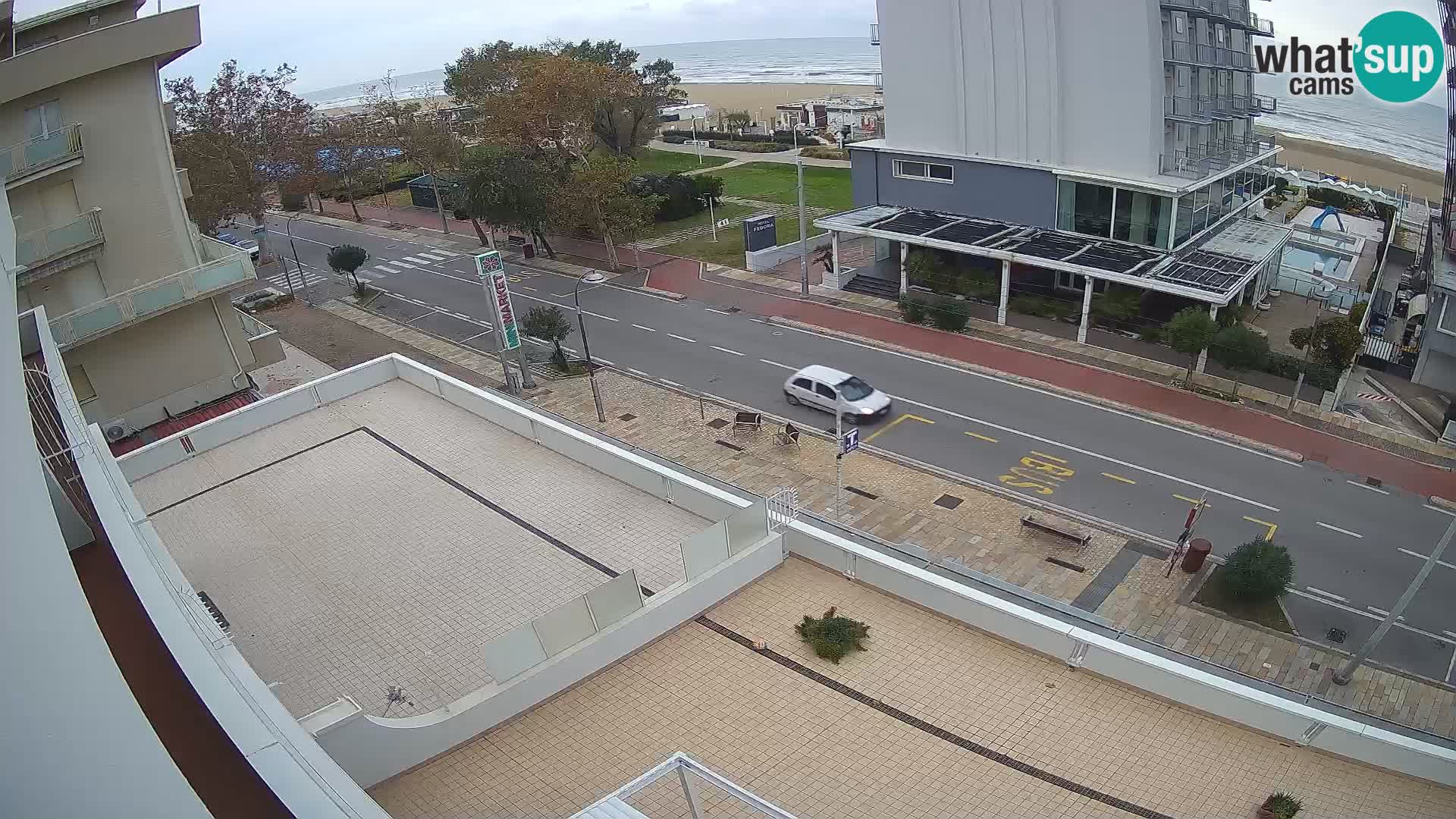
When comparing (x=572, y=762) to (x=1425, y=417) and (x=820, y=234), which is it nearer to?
(x=1425, y=417)

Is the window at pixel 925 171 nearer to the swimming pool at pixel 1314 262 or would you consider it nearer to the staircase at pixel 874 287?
the staircase at pixel 874 287

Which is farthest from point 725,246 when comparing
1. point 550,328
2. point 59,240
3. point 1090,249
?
point 59,240

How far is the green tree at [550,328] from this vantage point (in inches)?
1184

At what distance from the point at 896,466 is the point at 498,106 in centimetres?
3035

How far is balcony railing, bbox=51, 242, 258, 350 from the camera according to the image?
65.0 ft

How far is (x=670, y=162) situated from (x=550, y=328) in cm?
4022

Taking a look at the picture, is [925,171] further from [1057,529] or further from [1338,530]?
[1338,530]

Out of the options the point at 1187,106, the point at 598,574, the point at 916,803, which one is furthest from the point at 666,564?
the point at 1187,106

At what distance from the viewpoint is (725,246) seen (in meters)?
44.0

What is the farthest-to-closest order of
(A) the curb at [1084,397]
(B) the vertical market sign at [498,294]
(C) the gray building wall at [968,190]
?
(C) the gray building wall at [968,190], (B) the vertical market sign at [498,294], (A) the curb at [1084,397]

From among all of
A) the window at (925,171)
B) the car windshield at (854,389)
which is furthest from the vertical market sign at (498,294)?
the window at (925,171)

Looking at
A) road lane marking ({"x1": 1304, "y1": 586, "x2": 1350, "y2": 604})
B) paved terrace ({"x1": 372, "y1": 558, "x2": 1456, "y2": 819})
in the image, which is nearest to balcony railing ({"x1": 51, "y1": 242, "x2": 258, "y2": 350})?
paved terrace ({"x1": 372, "y1": 558, "x2": 1456, "y2": 819})

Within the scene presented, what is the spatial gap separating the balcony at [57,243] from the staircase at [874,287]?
25551 mm

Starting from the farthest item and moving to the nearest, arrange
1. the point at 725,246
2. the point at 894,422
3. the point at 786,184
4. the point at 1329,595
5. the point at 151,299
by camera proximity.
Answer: the point at 786,184 → the point at 725,246 → the point at 894,422 → the point at 151,299 → the point at 1329,595
